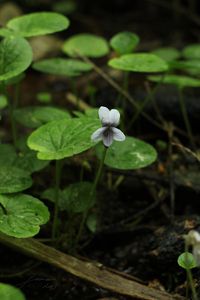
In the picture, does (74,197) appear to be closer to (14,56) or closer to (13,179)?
(13,179)

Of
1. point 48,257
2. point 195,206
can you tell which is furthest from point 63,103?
point 48,257

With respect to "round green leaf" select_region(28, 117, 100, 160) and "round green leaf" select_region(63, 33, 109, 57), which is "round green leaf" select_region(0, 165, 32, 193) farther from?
"round green leaf" select_region(63, 33, 109, 57)

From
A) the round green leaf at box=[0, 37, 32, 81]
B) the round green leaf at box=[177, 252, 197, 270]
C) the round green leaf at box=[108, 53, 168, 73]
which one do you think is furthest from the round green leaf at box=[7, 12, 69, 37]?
the round green leaf at box=[177, 252, 197, 270]

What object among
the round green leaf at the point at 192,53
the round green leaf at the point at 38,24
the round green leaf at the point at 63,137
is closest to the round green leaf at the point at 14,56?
the round green leaf at the point at 38,24

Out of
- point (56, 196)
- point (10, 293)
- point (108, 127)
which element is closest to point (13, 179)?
point (56, 196)

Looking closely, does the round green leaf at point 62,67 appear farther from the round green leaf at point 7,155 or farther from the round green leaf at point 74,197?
the round green leaf at point 74,197
